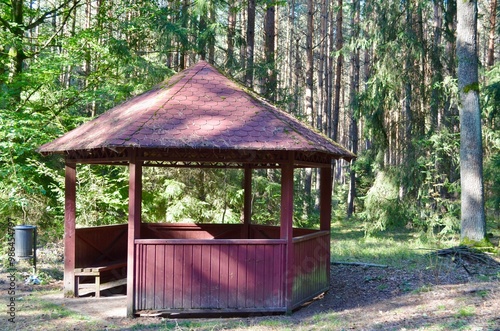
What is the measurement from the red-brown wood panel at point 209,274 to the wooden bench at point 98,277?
1.95m

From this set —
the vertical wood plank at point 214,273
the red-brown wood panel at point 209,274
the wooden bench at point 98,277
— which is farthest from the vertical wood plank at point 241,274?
the wooden bench at point 98,277

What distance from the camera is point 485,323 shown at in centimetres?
666

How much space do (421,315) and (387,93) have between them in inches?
442

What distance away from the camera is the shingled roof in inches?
298

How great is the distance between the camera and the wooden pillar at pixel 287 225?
26.9 feet

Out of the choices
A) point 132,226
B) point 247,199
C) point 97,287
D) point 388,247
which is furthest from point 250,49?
point 132,226

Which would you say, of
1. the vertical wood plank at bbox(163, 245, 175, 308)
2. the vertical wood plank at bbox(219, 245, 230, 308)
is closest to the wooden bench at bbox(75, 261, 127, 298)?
the vertical wood plank at bbox(163, 245, 175, 308)

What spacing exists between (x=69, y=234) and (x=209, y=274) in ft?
10.1

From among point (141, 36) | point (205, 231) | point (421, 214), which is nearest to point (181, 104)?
point (205, 231)

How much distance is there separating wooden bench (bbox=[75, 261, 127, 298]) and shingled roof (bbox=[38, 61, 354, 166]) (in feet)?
7.31

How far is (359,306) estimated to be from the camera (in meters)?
8.83

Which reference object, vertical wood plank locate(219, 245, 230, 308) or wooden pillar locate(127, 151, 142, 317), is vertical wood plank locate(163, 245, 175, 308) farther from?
vertical wood plank locate(219, 245, 230, 308)

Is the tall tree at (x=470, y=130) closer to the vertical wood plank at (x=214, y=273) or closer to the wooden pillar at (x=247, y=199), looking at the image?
the wooden pillar at (x=247, y=199)

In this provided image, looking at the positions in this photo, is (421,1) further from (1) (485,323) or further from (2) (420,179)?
(1) (485,323)
